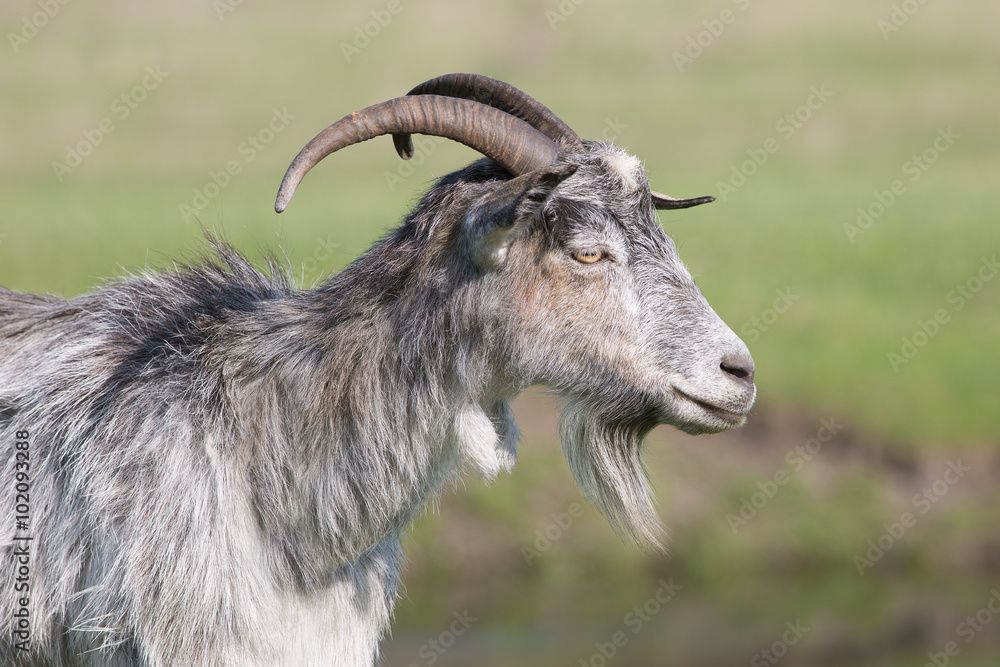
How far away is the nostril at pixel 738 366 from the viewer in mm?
4562

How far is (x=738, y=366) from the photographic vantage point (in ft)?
15.0

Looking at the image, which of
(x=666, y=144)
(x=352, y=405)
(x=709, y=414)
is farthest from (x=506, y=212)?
(x=666, y=144)

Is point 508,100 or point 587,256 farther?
point 508,100

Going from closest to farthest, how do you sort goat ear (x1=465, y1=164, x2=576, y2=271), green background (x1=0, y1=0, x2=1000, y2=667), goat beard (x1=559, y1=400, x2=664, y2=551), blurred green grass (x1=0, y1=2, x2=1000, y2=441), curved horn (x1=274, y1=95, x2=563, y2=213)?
goat ear (x1=465, y1=164, x2=576, y2=271), curved horn (x1=274, y1=95, x2=563, y2=213), goat beard (x1=559, y1=400, x2=664, y2=551), green background (x1=0, y1=0, x2=1000, y2=667), blurred green grass (x1=0, y1=2, x2=1000, y2=441)

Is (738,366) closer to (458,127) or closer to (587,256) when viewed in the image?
(587,256)

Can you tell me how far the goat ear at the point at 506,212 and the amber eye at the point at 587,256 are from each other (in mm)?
253

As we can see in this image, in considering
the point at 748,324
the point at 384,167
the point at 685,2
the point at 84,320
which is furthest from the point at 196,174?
the point at 84,320

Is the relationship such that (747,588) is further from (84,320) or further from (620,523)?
(84,320)

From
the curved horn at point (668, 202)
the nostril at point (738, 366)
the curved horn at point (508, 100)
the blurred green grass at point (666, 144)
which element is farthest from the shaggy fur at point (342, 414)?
the blurred green grass at point (666, 144)

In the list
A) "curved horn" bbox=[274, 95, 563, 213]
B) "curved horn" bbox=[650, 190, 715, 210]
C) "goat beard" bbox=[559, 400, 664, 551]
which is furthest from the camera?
"curved horn" bbox=[650, 190, 715, 210]

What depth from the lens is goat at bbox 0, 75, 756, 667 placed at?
455 cm

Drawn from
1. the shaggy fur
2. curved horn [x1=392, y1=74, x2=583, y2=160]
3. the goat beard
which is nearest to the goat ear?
the shaggy fur

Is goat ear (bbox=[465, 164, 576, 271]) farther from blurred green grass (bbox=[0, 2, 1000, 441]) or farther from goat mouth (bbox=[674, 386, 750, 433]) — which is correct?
blurred green grass (bbox=[0, 2, 1000, 441])

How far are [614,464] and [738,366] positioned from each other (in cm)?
79
